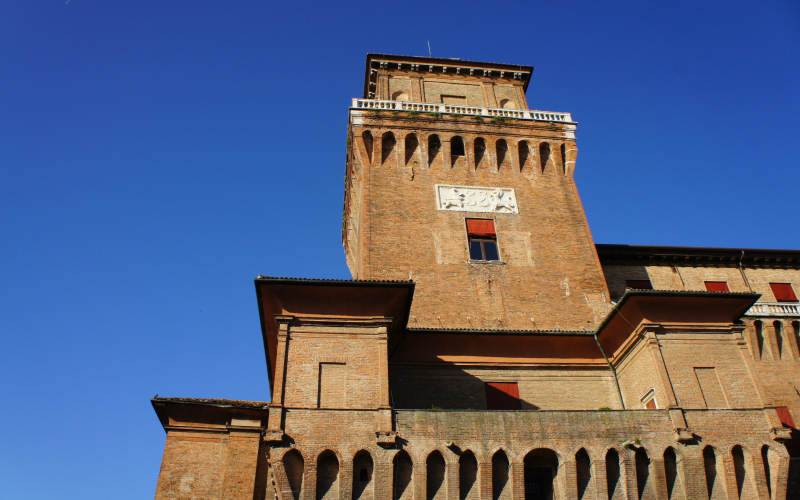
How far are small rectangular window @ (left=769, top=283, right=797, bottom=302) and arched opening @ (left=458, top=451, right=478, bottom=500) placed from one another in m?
19.8

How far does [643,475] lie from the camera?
16.4m

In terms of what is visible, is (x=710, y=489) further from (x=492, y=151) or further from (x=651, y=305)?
(x=492, y=151)

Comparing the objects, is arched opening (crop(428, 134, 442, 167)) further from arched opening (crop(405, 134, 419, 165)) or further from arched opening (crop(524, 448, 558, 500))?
arched opening (crop(524, 448, 558, 500))

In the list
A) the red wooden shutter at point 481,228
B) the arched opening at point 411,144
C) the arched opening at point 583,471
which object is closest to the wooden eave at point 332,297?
the arched opening at point 583,471

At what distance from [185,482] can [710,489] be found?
42.8ft

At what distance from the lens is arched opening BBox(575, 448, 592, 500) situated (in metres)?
16.0

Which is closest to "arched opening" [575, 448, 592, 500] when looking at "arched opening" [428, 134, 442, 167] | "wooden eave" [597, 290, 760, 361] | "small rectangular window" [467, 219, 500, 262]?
"wooden eave" [597, 290, 760, 361]

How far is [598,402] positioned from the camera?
20375 mm

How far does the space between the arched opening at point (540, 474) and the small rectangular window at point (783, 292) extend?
703 inches

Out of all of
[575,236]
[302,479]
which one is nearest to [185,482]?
[302,479]

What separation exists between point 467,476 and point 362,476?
2.46 metres

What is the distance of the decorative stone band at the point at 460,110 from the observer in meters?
28.2

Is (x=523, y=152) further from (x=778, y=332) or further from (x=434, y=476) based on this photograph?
(x=434, y=476)

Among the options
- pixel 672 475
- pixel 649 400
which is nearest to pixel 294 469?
pixel 672 475
